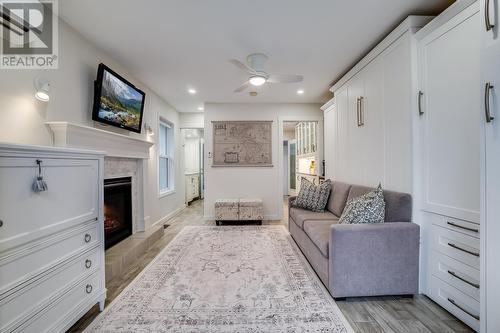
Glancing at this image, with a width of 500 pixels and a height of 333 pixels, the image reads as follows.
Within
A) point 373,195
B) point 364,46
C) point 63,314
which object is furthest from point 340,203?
point 63,314

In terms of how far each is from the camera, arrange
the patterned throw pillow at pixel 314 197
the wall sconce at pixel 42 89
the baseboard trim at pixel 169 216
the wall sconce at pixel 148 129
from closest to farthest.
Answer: the wall sconce at pixel 42 89
the patterned throw pillow at pixel 314 197
the wall sconce at pixel 148 129
the baseboard trim at pixel 169 216

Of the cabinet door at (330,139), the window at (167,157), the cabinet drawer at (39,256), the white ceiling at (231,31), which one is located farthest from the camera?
the window at (167,157)

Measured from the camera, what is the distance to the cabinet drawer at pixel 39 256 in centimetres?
112

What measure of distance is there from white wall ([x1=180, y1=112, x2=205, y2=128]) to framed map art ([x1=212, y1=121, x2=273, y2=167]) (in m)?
1.04

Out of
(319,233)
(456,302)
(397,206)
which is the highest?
(397,206)

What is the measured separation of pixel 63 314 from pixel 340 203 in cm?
295

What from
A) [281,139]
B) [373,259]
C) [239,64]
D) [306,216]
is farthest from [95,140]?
[281,139]

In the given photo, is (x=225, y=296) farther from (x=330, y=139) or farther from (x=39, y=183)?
(x=330, y=139)

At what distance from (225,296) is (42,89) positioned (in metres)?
2.31

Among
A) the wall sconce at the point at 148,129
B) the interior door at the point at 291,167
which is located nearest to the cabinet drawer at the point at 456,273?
the wall sconce at the point at 148,129

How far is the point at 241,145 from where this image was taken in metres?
4.87

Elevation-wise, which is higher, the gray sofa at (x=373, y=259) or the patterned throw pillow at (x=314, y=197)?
the patterned throw pillow at (x=314, y=197)

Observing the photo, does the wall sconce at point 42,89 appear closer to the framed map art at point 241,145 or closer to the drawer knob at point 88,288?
the drawer knob at point 88,288

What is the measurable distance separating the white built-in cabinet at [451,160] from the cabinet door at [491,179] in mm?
278
